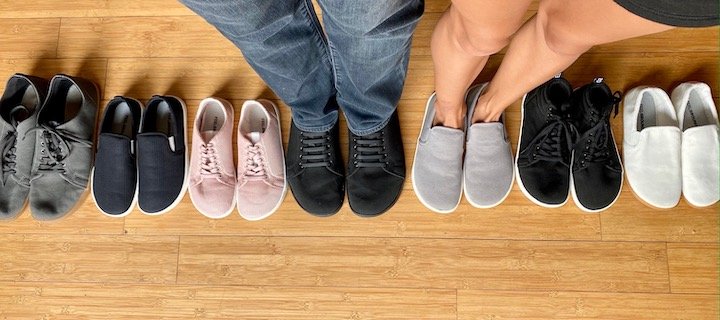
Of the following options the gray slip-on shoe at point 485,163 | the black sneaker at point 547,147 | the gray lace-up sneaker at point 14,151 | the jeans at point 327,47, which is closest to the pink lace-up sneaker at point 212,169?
the jeans at point 327,47

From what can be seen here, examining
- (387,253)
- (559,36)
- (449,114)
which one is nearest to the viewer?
(559,36)

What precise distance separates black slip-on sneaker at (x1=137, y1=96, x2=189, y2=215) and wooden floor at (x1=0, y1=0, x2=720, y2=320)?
44mm

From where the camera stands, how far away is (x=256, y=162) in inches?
42.2

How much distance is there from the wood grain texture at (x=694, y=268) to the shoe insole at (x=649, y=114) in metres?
0.25

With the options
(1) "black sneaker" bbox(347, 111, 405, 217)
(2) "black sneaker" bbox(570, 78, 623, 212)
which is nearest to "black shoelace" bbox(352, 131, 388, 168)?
(1) "black sneaker" bbox(347, 111, 405, 217)

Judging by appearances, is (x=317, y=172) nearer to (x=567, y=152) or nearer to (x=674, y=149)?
(x=567, y=152)

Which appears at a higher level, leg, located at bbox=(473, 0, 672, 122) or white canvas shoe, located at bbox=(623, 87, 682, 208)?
leg, located at bbox=(473, 0, 672, 122)

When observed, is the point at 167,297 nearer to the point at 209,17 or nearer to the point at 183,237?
the point at 183,237

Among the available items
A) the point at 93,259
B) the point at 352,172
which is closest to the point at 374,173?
the point at 352,172

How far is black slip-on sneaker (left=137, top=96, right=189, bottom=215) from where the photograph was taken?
1.08 m

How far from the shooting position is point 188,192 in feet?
3.68

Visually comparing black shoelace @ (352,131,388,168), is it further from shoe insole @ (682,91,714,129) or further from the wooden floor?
shoe insole @ (682,91,714,129)

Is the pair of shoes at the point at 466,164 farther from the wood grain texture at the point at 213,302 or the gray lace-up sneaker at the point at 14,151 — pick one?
the gray lace-up sneaker at the point at 14,151

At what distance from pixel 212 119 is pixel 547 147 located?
0.68 meters
